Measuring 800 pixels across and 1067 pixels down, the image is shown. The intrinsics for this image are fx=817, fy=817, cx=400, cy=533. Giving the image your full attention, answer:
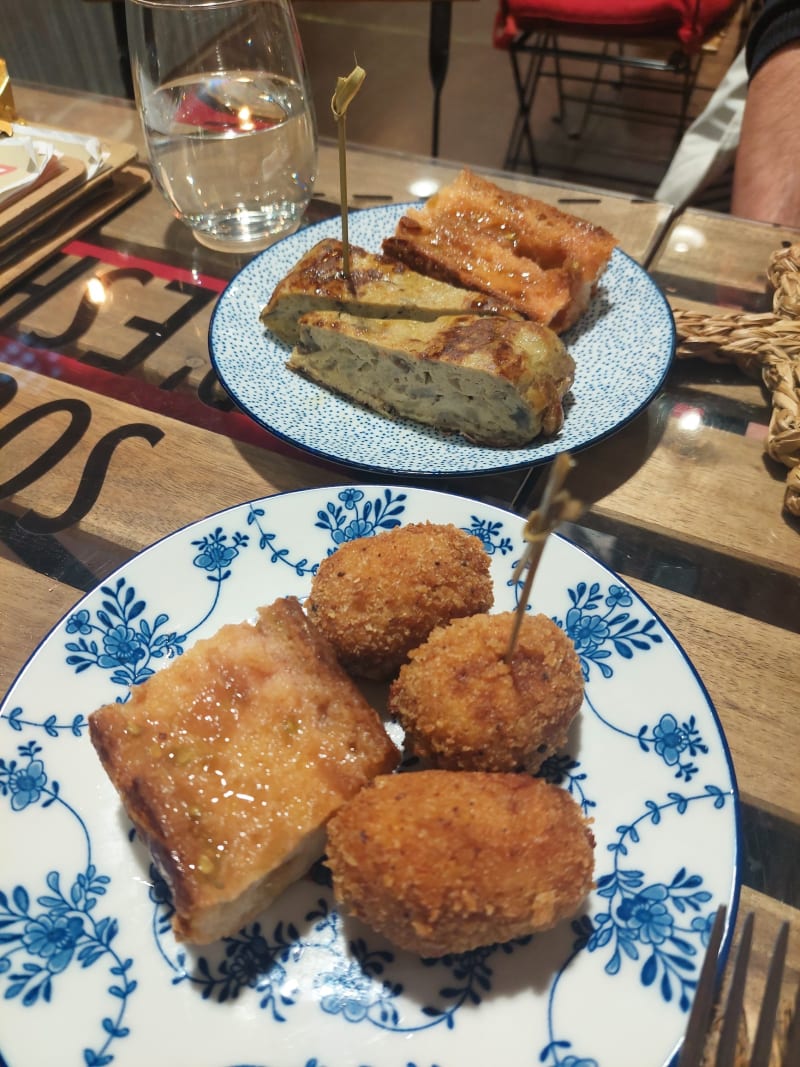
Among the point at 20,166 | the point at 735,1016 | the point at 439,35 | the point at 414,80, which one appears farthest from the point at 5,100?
the point at 414,80

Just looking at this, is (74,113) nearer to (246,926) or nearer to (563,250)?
(563,250)

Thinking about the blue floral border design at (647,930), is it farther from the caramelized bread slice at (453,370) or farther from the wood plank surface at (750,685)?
the caramelized bread slice at (453,370)

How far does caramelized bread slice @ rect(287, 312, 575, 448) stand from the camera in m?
1.40

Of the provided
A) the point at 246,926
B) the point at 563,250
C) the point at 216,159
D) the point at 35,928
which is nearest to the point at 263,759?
the point at 246,926

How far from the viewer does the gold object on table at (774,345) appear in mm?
1369

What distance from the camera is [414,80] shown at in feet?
17.4

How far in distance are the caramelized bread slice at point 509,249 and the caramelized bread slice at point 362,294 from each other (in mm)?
66

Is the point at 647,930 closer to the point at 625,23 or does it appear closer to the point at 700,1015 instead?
the point at 700,1015

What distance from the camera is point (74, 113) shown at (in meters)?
2.36

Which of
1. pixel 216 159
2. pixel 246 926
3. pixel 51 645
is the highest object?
pixel 216 159

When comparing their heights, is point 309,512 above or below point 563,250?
below

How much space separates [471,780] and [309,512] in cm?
52

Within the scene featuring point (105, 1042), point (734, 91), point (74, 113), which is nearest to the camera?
point (105, 1042)

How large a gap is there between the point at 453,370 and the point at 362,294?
0.98ft
